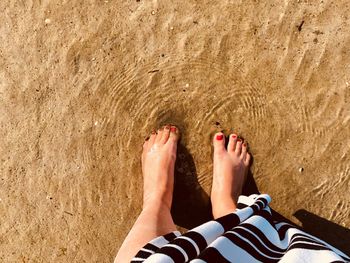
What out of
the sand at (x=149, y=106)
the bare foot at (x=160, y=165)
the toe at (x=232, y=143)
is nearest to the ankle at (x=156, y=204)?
the bare foot at (x=160, y=165)

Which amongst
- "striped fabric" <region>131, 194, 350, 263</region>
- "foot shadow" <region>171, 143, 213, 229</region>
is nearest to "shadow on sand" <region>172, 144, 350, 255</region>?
"foot shadow" <region>171, 143, 213, 229</region>

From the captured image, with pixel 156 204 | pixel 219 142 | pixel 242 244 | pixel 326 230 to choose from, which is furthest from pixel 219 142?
pixel 242 244

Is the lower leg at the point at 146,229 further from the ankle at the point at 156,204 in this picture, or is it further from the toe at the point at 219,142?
the toe at the point at 219,142

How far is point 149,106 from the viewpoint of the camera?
2568mm

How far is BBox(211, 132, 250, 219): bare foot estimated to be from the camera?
2473mm

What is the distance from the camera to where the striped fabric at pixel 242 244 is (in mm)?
1621

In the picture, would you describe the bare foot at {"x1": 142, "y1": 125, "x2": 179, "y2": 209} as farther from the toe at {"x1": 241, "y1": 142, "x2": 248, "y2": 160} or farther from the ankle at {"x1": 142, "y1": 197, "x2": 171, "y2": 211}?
the toe at {"x1": 241, "y1": 142, "x2": 248, "y2": 160}

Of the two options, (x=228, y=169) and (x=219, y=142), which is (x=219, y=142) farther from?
(x=228, y=169)

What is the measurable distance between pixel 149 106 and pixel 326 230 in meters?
1.25

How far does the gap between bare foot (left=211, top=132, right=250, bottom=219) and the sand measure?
0.19ft

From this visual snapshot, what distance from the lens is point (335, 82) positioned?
2.48 metres

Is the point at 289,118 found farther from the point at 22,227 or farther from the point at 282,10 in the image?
the point at 22,227

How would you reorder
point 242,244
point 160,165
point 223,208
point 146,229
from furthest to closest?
point 160,165 → point 223,208 → point 146,229 → point 242,244

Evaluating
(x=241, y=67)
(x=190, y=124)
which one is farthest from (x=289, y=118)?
(x=190, y=124)
